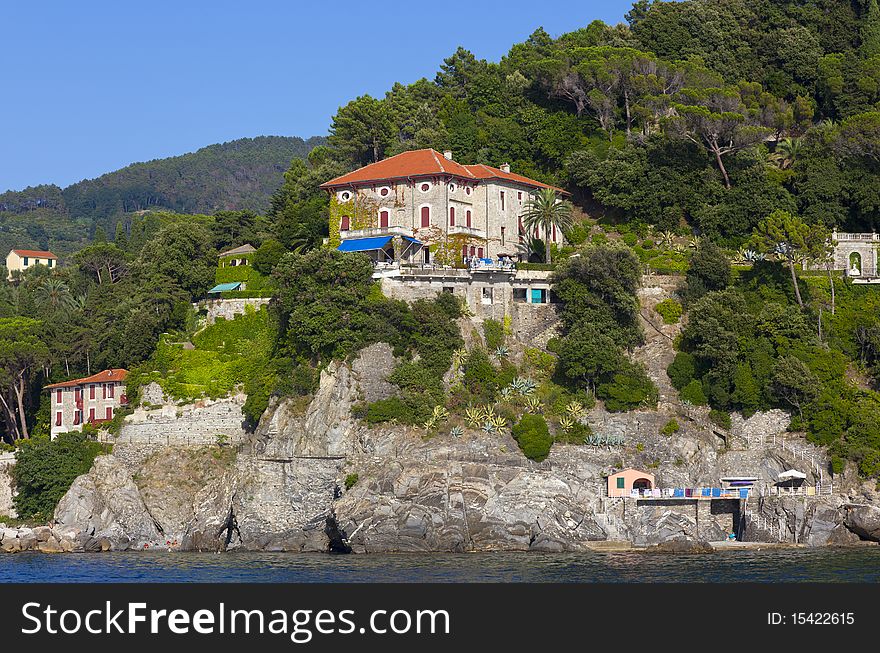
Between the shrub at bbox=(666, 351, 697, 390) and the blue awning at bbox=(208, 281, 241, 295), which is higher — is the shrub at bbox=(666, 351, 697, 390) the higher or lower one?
the lower one

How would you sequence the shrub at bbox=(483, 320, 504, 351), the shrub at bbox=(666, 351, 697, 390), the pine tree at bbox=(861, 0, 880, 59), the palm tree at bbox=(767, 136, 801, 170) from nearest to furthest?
the shrub at bbox=(666, 351, 697, 390) → the shrub at bbox=(483, 320, 504, 351) → the palm tree at bbox=(767, 136, 801, 170) → the pine tree at bbox=(861, 0, 880, 59)

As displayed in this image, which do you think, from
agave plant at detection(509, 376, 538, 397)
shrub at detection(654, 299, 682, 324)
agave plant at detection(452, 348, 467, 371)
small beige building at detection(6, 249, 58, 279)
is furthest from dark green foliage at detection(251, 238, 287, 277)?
small beige building at detection(6, 249, 58, 279)

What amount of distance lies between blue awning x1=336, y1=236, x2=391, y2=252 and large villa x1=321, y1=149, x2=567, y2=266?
61mm

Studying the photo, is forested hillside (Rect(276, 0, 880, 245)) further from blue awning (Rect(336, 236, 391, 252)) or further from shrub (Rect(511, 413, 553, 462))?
shrub (Rect(511, 413, 553, 462))

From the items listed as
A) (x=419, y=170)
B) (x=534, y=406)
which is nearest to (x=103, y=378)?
(x=419, y=170)

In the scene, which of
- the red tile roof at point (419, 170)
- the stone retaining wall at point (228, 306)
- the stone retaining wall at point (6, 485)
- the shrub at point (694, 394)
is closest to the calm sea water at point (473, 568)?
the stone retaining wall at point (6, 485)

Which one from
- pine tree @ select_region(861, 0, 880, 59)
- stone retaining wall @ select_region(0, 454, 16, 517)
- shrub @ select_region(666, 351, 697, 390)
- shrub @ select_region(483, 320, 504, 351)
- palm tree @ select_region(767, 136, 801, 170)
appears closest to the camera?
shrub @ select_region(666, 351, 697, 390)

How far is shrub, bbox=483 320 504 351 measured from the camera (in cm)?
7956

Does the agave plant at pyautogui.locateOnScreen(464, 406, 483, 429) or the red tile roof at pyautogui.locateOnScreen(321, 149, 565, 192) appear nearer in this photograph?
the agave plant at pyautogui.locateOnScreen(464, 406, 483, 429)

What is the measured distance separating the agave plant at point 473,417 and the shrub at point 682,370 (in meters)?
11.6

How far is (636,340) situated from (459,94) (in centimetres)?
3409

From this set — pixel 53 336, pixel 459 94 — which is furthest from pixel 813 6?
pixel 53 336

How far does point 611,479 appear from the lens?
231ft

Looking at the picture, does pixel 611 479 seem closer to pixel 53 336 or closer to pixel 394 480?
pixel 394 480
